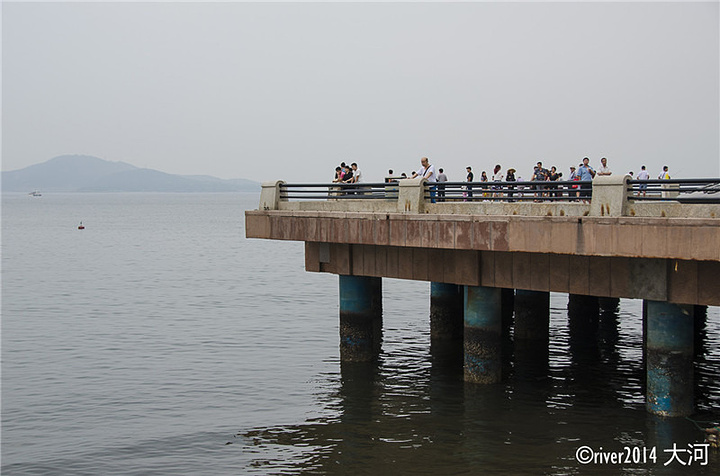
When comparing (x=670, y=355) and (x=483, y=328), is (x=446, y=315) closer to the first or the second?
(x=483, y=328)

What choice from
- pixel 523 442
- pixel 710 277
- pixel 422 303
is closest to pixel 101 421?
pixel 523 442

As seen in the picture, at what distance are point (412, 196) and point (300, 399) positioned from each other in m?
6.51

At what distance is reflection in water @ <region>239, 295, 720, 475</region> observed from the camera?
18.5 metres

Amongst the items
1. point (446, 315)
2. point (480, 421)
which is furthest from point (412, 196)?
point (446, 315)

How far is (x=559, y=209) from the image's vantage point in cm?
1970

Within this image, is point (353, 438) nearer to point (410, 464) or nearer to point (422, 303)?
point (410, 464)

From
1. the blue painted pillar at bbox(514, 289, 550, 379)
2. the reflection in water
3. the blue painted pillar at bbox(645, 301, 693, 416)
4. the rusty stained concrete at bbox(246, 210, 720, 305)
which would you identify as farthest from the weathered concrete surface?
the blue painted pillar at bbox(514, 289, 550, 379)

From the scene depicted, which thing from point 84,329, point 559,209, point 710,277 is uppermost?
point 559,209

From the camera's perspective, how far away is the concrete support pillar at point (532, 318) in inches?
1142

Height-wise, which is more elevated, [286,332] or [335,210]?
[335,210]

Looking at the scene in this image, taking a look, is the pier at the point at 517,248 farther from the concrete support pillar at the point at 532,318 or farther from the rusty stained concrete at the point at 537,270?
the concrete support pillar at the point at 532,318

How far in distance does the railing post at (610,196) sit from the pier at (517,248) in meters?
0.02

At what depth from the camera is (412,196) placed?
72.3ft

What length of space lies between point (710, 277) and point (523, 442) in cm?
533
